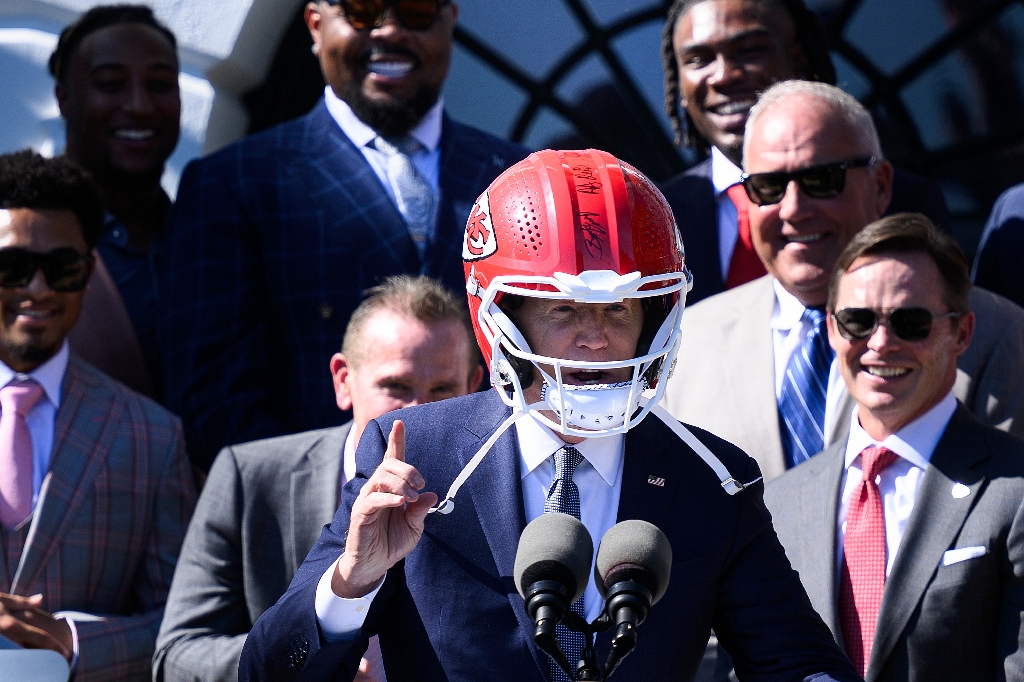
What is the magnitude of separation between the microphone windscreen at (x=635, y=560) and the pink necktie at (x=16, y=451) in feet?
7.43

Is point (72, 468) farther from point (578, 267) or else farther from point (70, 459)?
point (578, 267)

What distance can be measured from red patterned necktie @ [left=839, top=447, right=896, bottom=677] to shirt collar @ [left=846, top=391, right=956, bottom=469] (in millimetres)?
25

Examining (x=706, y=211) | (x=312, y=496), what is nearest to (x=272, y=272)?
(x=312, y=496)

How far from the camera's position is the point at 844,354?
11.4ft

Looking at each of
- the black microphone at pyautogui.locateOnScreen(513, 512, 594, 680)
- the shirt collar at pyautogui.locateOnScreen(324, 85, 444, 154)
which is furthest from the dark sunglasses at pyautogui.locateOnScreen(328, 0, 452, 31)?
the black microphone at pyautogui.locateOnScreen(513, 512, 594, 680)

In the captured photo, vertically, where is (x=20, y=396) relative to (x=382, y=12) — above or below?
below

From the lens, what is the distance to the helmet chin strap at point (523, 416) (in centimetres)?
232

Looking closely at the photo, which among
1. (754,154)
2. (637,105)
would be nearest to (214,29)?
(637,105)

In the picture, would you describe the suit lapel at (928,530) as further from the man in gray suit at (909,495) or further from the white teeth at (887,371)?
the white teeth at (887,371)

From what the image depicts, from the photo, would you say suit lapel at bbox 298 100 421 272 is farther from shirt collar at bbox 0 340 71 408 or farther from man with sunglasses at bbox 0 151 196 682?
shirt collar at bbox 0 340 71 408

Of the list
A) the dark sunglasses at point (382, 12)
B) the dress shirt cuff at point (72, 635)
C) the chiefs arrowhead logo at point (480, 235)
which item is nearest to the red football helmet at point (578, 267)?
the chiefs arrowhead logo at point (480, 235)

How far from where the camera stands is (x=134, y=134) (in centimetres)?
458

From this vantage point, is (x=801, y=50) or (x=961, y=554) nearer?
(x=961, y=554)

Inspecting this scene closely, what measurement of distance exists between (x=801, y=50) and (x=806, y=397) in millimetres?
1414
